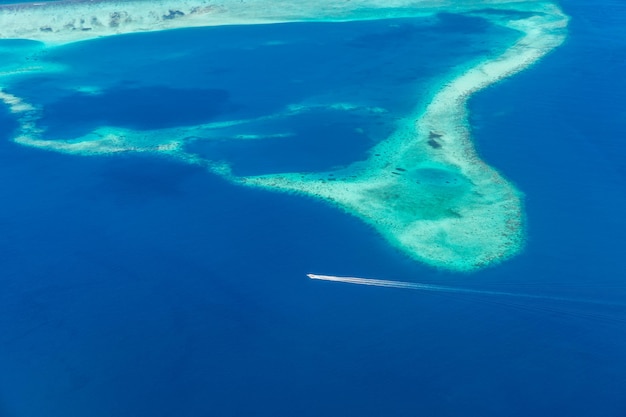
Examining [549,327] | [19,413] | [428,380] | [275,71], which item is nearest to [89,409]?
[19,413]

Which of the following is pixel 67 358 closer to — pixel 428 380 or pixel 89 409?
pixel 89 409

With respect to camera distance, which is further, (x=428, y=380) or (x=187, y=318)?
(x=187, y=318)

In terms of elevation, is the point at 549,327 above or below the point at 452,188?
below

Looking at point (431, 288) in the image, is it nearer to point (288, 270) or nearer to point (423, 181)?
point (288, 270)

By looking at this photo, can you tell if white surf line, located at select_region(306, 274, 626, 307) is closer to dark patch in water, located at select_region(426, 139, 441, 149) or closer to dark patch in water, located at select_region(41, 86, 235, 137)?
dark patch in water, located at select_region(426, 139, 441, 149)

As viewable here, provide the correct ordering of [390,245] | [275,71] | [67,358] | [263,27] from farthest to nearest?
[263,27], [275,71], [390,245], [67,358]

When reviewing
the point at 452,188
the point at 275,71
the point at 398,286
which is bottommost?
the point at 398,286
